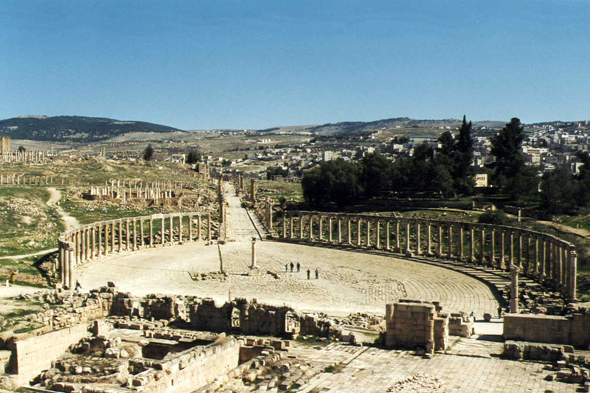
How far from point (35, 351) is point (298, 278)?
27.8 m

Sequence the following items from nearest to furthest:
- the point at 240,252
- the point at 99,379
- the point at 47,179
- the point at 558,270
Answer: the point at 99,379
the point at 558,270
the point at 240,252
the point at 47,179

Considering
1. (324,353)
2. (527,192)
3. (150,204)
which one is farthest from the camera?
(150,204)

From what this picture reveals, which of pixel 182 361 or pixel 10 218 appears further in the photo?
pixel 10 218

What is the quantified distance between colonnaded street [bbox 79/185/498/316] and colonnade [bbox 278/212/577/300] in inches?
128

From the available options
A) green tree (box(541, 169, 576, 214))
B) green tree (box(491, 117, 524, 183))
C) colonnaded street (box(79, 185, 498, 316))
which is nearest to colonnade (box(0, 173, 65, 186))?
colonnaded street (box(79, 185, 498, 316))

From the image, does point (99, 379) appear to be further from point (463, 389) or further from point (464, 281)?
point (464, 281)

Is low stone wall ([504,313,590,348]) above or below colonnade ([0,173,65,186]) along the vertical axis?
below

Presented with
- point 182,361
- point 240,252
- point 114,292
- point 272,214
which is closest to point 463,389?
point 182,361

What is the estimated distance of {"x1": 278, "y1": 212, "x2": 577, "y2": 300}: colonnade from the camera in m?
45.3

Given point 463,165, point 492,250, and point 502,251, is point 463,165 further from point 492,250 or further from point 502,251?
point 502,251

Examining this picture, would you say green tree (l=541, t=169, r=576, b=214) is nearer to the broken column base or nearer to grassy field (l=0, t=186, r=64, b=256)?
the broken column base

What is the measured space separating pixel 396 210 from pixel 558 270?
109ft

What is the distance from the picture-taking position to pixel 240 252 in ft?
204

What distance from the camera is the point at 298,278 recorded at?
49938 millimetres
